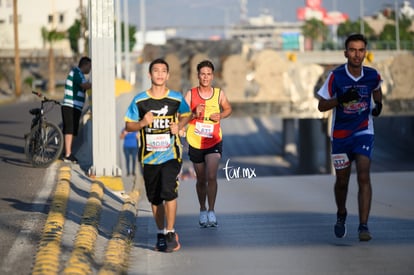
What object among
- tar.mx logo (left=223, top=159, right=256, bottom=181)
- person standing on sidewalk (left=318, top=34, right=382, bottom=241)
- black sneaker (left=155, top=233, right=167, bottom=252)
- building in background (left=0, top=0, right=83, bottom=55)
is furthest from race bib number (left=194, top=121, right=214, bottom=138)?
building in background (left=0, top=0, right=83, bottom=55)

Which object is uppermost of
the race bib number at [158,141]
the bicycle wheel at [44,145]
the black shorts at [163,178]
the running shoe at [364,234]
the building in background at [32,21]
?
the building in background at [32,21]

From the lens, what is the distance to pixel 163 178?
409 inches

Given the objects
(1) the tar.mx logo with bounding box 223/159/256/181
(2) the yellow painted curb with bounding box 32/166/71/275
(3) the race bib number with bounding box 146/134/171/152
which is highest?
(3) the race bib number with bounding box 146/134/171/152

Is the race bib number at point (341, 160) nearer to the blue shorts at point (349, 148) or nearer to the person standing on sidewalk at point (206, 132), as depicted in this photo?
the blue shorts at point (349, 148)

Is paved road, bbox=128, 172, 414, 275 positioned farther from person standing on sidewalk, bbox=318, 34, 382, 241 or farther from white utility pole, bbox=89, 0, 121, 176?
white utility pole, bbox=89, 0, 121, 176

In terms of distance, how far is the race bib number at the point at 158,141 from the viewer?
10320mm

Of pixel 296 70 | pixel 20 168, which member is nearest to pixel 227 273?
pixel 20 168

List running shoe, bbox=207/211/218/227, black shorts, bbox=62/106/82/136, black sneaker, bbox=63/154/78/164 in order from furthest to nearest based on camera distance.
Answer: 1. black shorts, bbox=62/106/82/136
2. black sneaker, bbox=63/154/78/164
3. running shoe, bbox=207/211/218/227

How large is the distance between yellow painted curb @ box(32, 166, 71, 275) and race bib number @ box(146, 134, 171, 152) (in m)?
1.07

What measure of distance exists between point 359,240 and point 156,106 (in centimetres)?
228

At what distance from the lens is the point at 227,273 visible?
31.0 ft

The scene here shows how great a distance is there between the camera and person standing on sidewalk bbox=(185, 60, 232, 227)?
12.2m

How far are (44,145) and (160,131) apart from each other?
6.29 metres

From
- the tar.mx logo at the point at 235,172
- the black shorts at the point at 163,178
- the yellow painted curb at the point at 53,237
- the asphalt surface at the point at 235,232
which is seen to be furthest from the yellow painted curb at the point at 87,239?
the tar.mx logo at the point at 235,172
